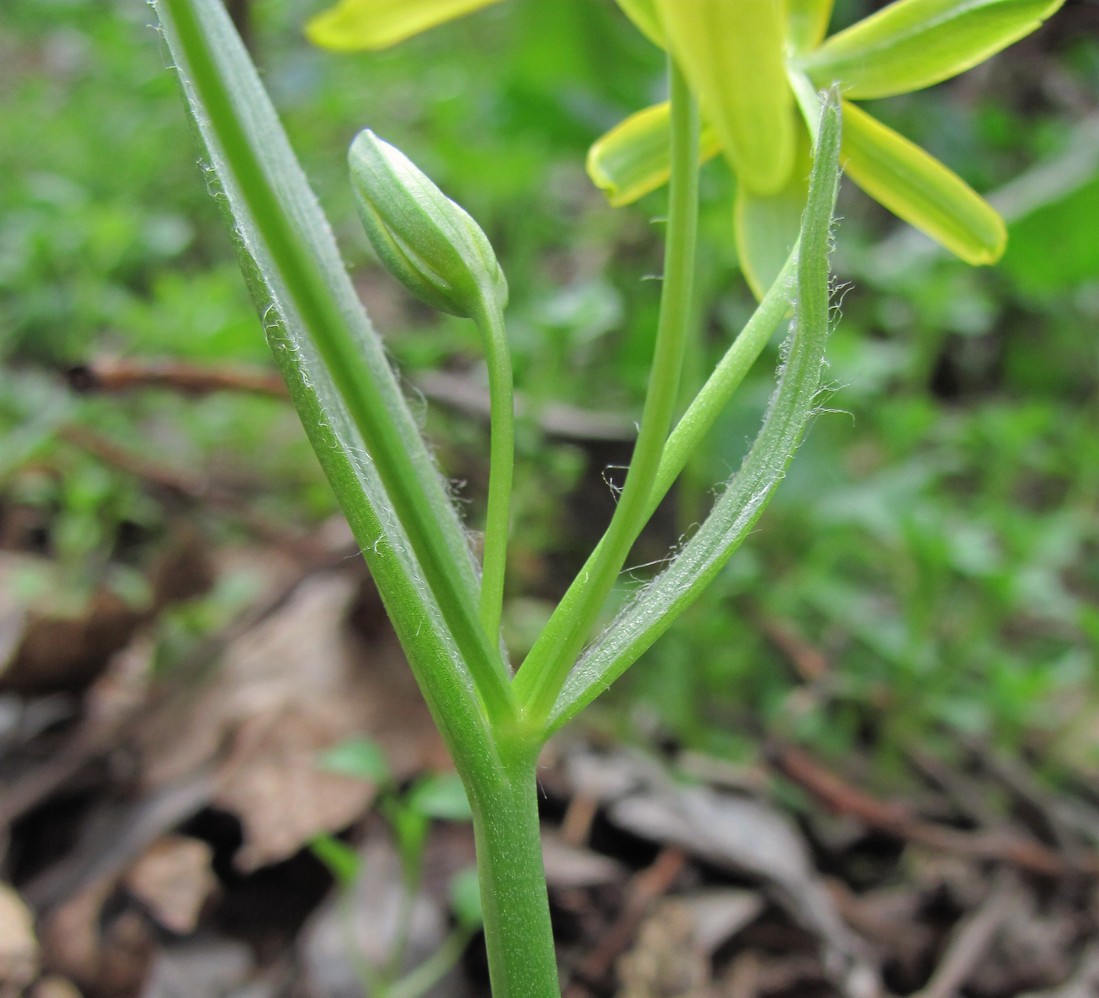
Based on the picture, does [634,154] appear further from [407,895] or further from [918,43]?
[407,895]

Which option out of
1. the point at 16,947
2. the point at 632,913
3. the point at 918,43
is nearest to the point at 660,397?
the point at 918,43

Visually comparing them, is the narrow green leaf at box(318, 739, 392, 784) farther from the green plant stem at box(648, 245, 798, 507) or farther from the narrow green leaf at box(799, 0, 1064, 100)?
the narrow green leaf at box(799, 0, 1064, 100)

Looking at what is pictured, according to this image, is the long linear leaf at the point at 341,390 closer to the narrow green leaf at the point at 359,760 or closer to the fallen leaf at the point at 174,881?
the narrow green leaf at the point at 359,760

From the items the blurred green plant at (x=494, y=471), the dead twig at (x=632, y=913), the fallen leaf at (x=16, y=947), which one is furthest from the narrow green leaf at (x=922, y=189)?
the fallen leaf at (x=16, y=947)

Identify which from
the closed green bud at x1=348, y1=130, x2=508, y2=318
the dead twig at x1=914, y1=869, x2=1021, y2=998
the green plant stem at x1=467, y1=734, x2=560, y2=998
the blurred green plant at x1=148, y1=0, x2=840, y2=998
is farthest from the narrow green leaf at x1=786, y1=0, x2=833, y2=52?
the dead twig at x1=914, y1=869, x2=1021, y2=998

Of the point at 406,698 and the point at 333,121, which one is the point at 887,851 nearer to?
the point at 406,698

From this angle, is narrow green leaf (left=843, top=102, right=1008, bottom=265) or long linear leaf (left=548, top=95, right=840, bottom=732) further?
narrow green leaf (left=843, top=102, right=1008, bottom=265)

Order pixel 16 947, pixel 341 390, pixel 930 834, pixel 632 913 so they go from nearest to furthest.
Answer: pixel 341 390 → pixel 16 947 → pixel 632 913 → pixel 930 834
